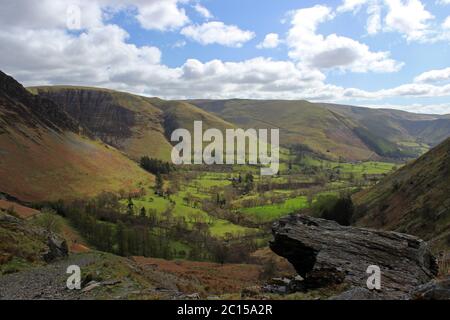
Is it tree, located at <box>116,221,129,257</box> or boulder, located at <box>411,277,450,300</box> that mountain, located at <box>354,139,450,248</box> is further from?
tree, located at <box>116,221,129,257</box>

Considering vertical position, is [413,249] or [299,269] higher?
[413,249]

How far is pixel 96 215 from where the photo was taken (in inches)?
5881

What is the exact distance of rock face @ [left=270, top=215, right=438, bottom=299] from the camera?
2277cm

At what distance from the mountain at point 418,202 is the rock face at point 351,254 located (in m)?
36.5

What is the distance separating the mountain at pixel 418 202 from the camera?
72625 mm

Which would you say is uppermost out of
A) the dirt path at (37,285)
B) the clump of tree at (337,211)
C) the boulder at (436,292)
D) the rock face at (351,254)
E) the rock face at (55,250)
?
the boulder at (436,292)

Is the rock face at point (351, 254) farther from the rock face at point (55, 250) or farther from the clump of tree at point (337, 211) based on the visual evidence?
the clump of tree at point (337, 211)

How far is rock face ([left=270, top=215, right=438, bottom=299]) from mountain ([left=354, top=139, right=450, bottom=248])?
120ft

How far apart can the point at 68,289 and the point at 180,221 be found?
147616 millimetres

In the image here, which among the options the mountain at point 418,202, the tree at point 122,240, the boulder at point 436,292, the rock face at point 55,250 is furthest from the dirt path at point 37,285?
the tree at point 122,240
